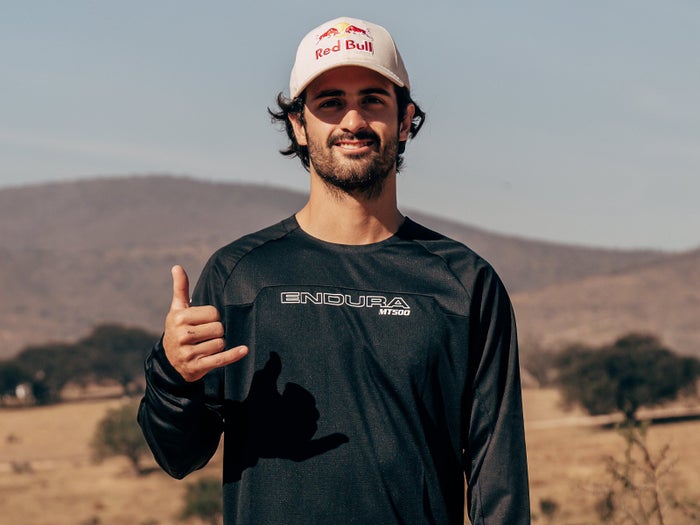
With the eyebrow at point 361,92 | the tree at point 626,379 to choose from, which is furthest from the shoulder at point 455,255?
the tree at point 626,379

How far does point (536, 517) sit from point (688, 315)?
72.4m

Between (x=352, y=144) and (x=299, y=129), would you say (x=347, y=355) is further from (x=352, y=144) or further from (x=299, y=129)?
(x=299, y=129)

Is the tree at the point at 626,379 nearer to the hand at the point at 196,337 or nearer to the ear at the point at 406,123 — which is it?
the ear at the point at 406,123

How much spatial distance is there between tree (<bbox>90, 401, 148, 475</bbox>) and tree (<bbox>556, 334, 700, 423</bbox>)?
14.1 meters

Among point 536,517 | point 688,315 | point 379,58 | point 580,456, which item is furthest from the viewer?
point 688,315

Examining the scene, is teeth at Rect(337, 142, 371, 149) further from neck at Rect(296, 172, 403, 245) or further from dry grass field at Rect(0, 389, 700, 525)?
dry grass field at Rect(0, 389, 700, 525)

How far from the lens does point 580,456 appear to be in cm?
3017

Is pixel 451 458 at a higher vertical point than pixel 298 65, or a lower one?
lower

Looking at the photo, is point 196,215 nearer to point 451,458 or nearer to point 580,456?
point 580,456

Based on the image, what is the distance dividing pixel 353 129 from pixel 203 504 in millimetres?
19271

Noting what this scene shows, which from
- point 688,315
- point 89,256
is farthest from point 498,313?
point 89,256

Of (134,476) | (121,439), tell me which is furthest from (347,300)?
(121,439)

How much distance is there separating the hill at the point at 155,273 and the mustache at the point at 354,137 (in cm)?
7720

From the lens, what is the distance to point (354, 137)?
3.34m
